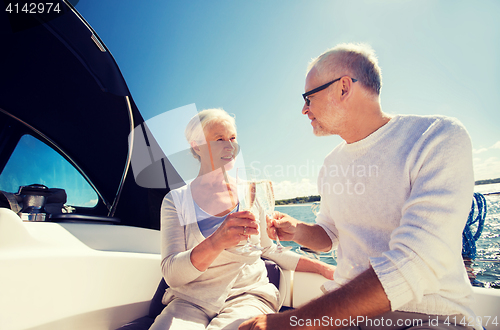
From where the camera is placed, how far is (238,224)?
0.97 metres

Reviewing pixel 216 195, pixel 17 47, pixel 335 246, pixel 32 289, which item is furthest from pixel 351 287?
pixel 17 47

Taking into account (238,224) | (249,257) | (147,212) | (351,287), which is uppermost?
(238,224)

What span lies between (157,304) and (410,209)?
1562mm

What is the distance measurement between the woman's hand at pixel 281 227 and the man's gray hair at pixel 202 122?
2.67 feet

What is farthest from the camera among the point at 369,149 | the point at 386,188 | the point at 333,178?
the point at 333,178

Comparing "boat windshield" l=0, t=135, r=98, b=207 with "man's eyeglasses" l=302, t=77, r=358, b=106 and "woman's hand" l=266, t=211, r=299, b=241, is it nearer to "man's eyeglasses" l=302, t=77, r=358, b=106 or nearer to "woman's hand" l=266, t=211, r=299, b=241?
"woman's hand" l=266, t=211, r=299, b=241

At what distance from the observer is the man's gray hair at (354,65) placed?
1.18m

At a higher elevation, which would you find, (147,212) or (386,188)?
(386,188)

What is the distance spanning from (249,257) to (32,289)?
4.49 ft

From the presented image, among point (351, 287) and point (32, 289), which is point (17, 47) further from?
point (351, 287)

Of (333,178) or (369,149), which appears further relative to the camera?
(333,178)

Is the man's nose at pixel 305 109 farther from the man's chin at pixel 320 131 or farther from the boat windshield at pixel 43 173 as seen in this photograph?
the boat windshield at pixel 43 173

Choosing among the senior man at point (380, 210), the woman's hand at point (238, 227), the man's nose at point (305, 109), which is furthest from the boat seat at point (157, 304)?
the man's nose at point (305, 109)

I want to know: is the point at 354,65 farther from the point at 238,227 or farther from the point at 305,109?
the point at 238,227
